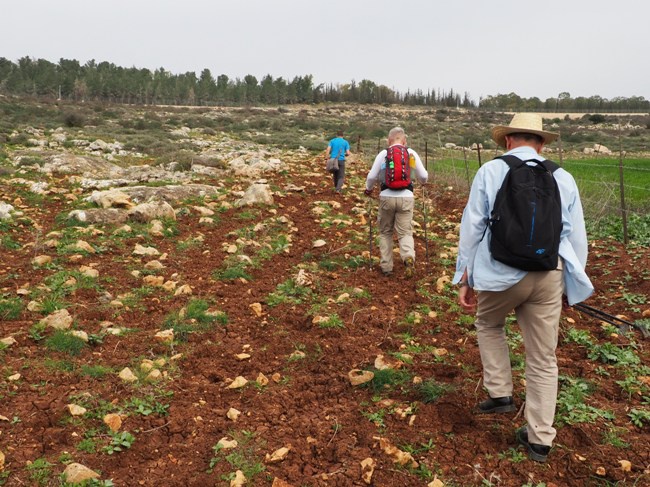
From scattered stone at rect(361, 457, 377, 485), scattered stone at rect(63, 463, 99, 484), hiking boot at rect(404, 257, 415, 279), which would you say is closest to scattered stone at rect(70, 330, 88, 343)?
scattered stone at rect(63, 463, 99, 484)

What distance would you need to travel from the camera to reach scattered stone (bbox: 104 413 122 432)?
137 inches

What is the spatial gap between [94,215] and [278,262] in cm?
351

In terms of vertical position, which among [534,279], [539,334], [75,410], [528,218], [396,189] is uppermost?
[528,218]

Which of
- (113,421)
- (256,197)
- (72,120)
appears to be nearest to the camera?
(113,421)

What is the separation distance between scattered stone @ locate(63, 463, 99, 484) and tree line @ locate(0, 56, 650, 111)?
8067 cm

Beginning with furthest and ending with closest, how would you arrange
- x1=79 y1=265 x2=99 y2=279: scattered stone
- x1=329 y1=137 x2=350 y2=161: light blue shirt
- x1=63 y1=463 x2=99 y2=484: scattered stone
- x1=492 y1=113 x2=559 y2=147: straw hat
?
x1=329 y1=137 x2=350 y2=161: light blue shirt → x1=79 y1=265 x2=99 y2=279: scattered stone → x1=492 y1=113 x2=559 y2=147: straw hat → x1=63 y1=463 x2=99 y2=484: scattered stone

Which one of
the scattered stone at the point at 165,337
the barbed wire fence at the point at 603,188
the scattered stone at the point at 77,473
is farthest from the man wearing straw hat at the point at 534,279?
the barbed wire fence at the point at 603,188

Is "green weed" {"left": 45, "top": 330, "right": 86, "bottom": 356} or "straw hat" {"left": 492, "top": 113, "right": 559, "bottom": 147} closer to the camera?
"straw hat" {"left": 492, "top": 113, "right": 559, "bottom": 147}

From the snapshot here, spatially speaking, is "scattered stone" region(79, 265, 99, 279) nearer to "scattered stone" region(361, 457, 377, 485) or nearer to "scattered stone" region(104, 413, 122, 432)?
"scattered stone" region(104, 413, 122, 432)

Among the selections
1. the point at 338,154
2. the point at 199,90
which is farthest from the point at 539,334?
the point at 199,90

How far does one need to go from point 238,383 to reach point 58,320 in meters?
2.03

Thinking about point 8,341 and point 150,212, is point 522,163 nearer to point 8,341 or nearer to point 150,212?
point 8,341

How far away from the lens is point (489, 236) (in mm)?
3193

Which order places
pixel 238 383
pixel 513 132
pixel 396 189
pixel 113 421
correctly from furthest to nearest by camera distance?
pixel 396 189, pixel 238 383, pixel 113 421, pixel 513 132
